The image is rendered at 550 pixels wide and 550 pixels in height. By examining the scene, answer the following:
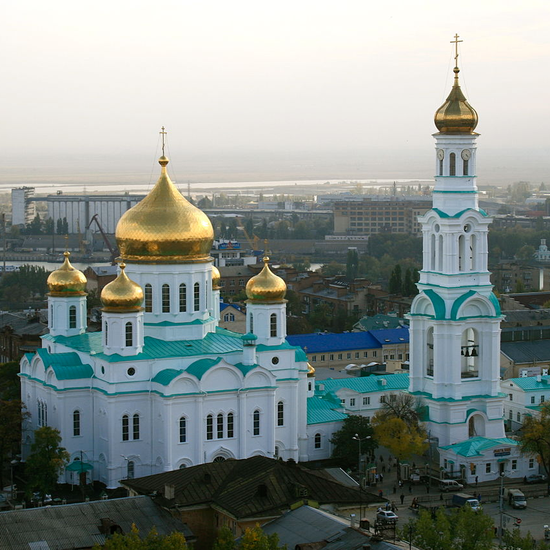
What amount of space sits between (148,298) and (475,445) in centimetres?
1004

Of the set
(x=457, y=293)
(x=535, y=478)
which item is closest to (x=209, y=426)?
(x=457, y=293)

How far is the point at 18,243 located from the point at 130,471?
425 feet

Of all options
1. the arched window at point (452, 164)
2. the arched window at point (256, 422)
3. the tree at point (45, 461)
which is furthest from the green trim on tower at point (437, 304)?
the tree at point (45, 461)

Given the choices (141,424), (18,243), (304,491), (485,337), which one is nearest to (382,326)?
(485,337)

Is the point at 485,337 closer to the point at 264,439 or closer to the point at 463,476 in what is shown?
the point at 463,476

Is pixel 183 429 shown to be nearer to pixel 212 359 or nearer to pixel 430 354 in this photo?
pixel 212 359

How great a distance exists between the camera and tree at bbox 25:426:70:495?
109 feet

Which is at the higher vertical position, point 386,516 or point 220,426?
point 220,426

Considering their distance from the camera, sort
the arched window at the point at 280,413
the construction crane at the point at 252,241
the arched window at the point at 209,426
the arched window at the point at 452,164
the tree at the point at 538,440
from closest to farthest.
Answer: the arched window at the point at 209,426
the tree at the point at 538,440
the arched window at the point at 280,413
the arched window at the point at 452,164
the construction crane at the point at 252,241

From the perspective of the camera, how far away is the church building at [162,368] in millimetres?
34438

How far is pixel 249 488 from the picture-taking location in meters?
27.1

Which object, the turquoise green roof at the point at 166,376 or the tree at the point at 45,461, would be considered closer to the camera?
the tree at the point at 45,461

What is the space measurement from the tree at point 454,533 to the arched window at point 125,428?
1113 cm

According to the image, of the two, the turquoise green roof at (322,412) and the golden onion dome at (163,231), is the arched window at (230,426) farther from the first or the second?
the golden onion dome at (163,231)
